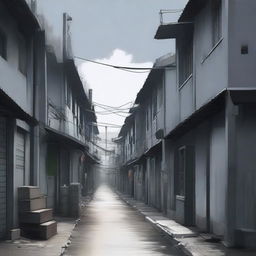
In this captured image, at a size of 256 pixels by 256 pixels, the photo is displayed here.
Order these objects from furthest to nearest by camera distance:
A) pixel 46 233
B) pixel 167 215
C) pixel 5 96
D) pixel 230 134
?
pixel 167 215
pixel 46 233
pixel 230 134
pixel 5 96

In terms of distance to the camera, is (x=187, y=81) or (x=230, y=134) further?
(x=187, y=81)

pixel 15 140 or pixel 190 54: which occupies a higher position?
pixel 190 54

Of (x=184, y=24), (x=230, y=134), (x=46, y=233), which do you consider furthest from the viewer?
(x=184, y=24)

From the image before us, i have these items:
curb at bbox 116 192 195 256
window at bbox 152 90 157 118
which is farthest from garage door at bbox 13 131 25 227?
window at bbox 152 90 157 118

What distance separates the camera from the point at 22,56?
17953 mm

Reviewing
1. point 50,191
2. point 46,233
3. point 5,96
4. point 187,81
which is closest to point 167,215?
point 50,191

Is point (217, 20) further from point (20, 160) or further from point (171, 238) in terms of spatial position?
point (20, 160)

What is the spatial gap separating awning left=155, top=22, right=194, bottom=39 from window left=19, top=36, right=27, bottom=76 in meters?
5.20

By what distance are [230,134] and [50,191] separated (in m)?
13.8

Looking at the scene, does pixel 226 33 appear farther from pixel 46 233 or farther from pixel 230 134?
pixel 46 233

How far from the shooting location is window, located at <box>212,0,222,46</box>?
15398 mm

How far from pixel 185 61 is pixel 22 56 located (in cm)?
669

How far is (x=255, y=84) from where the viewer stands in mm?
Answer: 13727

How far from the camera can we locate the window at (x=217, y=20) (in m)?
15.4
